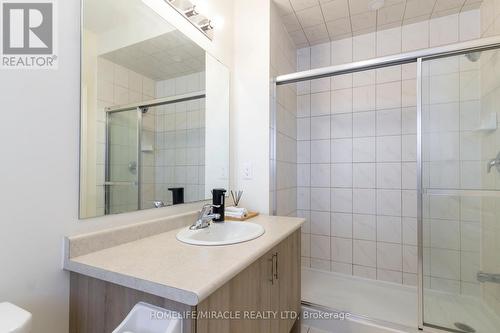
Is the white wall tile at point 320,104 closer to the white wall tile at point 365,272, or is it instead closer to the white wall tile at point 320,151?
the white wall tile at point 320,151

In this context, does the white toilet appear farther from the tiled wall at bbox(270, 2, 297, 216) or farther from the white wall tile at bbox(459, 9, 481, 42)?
the white wall tile at bbox(459, 9, 481, 42)

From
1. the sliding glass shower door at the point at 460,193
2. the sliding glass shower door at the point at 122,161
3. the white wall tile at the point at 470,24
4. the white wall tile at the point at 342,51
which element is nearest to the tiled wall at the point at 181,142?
the sliding glass shower door at the point at 122,161

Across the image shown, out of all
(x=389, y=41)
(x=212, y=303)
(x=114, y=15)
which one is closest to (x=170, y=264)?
(x=212, y=303)

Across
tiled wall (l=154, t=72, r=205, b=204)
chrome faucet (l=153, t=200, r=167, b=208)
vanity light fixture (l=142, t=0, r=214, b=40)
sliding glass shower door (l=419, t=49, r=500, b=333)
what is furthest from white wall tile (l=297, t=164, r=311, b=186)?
chrome faucet (l=153, t=200, r=167, b=208)

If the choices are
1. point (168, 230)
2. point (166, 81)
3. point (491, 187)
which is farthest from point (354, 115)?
point (168, 230)

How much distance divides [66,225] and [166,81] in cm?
86

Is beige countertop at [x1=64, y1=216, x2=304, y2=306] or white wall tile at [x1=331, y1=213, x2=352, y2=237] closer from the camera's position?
beige countertop at [x1=64, y1=216, x2=304, y2=306]

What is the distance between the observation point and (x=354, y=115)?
92.2 inches

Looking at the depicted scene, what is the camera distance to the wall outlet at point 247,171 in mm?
1854

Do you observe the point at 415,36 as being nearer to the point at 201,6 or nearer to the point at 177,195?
the point at 201,6

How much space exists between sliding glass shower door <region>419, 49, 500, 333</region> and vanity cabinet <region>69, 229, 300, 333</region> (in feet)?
3.51

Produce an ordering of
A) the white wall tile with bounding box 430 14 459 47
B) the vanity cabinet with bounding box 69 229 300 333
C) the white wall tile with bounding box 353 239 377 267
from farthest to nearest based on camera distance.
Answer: the white wall tile with bounding box 353 239 377 267
the white wall tile with bounding box 430 14 459 47
the vanity cabinet with bounding box 69 229 300 333

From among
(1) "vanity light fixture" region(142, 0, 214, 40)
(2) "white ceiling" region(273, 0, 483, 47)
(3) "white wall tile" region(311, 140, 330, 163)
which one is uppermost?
(2) "white ceiling" region(273, 0, 483, 47)

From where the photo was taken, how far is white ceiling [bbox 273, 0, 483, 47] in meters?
1.86
